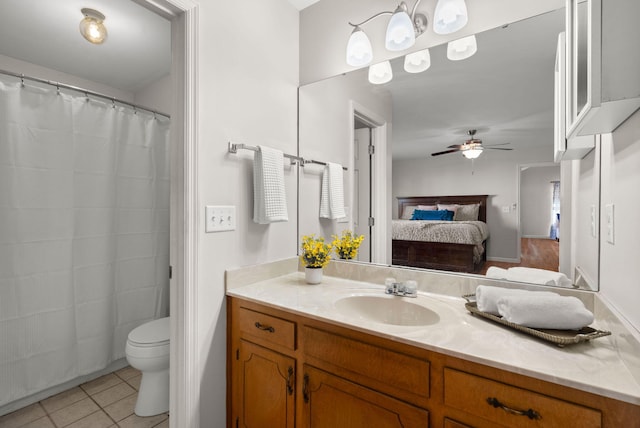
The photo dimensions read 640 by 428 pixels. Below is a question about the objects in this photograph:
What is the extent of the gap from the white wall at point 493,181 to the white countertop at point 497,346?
32 cm

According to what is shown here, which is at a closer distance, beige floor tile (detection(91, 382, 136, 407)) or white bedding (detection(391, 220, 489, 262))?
white bedding (detection(391, 220, 489, 262))

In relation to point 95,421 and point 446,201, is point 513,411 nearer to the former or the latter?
point 446,201

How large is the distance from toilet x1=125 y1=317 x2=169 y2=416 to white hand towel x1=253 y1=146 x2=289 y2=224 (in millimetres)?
989

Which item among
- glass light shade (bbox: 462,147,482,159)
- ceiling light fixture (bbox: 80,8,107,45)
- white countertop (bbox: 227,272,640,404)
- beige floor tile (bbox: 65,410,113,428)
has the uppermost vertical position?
ceiling light fixture (bbox: 80,8,107,45)

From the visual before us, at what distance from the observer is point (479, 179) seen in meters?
1.33

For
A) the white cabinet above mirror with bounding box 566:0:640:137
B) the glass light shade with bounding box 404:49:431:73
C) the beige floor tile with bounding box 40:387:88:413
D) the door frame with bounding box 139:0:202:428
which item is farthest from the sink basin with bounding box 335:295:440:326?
the beige floor tile with bounding box 40:387:88:413

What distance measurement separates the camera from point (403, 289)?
130cm

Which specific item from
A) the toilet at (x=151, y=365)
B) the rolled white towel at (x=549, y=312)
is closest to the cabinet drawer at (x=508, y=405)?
the rolled white towel at (x=549, y=312)

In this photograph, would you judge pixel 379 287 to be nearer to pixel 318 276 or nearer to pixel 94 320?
pixel 318 276

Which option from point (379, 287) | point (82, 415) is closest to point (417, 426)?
point (379, 287)

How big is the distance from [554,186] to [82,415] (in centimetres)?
271

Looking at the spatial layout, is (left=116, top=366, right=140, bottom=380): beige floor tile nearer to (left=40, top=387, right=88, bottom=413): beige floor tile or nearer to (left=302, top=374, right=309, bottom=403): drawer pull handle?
(left=40, top=387, right=88, bottom=413): beige floor tile

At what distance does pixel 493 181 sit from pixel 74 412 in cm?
263

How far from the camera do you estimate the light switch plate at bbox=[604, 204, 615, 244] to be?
83cm
